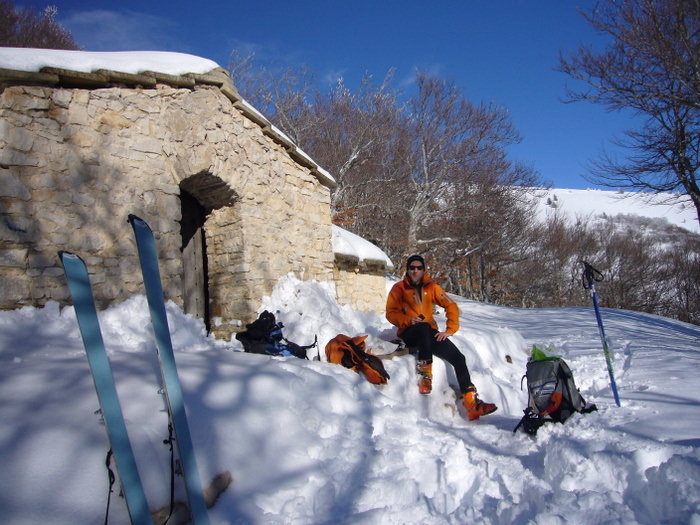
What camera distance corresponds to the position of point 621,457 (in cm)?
235

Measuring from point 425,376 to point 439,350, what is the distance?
324 mm

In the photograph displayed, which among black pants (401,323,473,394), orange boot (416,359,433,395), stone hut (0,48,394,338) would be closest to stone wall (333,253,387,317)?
stone hut (0,48,394,338)

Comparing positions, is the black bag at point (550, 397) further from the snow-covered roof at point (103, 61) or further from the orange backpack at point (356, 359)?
the snow-covered roof at point (103, 61)

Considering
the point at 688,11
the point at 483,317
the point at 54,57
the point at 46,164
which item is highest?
the point at 688,11

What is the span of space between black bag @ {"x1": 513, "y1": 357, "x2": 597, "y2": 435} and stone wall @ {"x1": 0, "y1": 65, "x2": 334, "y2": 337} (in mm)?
3814

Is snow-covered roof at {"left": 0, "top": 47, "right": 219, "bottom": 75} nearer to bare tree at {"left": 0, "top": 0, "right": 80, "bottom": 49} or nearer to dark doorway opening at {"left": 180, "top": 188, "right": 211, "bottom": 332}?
dark doorway opening at {"left": 180, "top": 188, "right": 211, "bottom": 332}

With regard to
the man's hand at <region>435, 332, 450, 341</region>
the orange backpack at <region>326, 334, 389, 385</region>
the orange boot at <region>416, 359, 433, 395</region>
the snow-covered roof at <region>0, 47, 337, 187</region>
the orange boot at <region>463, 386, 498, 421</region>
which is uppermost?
the snow-covered roof at <region>0, 47, 337, 187</region>

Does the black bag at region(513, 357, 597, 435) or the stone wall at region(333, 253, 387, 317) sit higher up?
the stone wall at region(333, 253, 387, 317)

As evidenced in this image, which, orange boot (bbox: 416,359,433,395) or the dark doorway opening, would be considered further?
the dark doorway opening

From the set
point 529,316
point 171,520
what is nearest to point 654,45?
point 529,316

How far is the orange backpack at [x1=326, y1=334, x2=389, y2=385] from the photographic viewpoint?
428cm

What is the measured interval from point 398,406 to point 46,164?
13.3 feet

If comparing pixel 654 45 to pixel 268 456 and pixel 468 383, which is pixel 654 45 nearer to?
pixel 468 383

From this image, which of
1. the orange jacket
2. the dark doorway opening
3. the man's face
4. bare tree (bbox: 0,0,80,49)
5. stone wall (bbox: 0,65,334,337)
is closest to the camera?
stone wall (bbox: 0,65,334,337)
